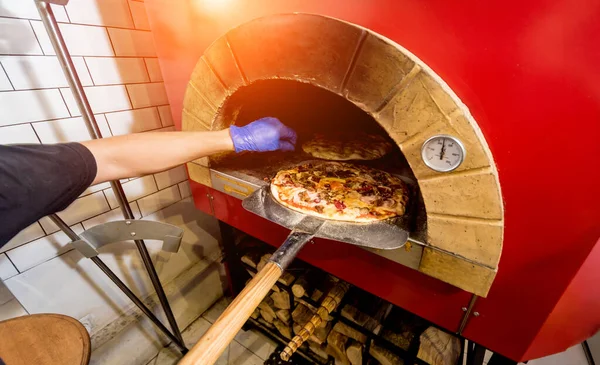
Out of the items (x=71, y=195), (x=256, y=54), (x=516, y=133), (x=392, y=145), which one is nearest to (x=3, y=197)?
(x=71, y=195)

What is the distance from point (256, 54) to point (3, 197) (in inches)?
38.8

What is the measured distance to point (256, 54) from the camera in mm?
1101

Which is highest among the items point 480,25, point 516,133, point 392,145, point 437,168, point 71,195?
point 480,25

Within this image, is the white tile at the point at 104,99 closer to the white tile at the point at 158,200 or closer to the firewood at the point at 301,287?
the white tile at the point at 158,200

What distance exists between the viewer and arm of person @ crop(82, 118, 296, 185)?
3.66 feet

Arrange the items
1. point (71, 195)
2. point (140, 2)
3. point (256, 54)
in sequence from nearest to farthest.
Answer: point (71, 195)
point (256, 54)
point (140, 2)

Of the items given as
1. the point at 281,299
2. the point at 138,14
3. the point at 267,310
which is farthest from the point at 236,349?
the point at 138,14

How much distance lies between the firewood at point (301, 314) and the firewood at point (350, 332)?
29 cm

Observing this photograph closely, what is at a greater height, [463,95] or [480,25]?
[480,25]

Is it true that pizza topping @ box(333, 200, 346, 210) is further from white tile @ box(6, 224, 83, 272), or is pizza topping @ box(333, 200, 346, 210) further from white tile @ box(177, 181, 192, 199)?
white tile @ box(6, 224, 83, 272)

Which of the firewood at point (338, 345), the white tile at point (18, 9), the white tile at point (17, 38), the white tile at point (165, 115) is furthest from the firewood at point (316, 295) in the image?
the white tile at point (18, 9)

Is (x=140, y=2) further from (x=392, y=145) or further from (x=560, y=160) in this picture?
(x=560, y=160)

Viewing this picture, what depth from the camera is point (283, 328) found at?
235 centimetres

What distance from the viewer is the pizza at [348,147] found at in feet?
5.87
